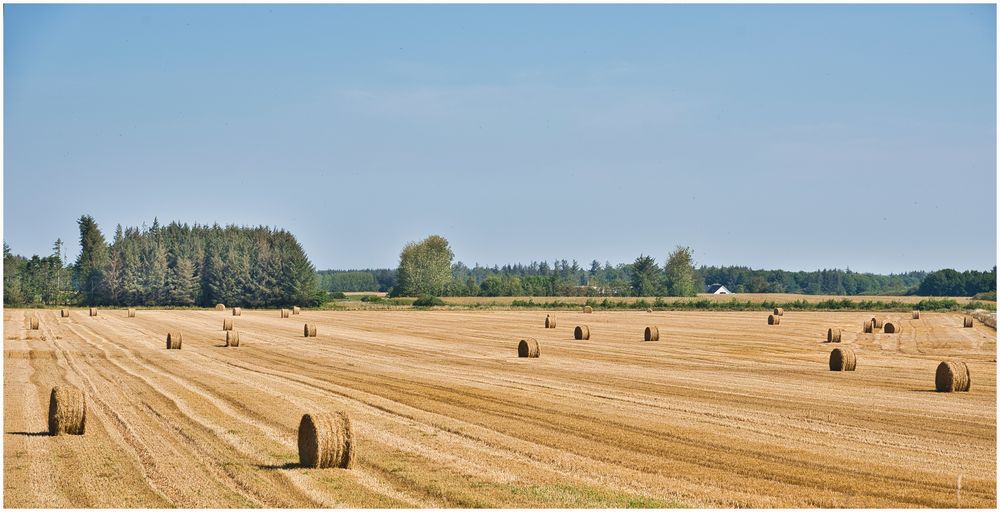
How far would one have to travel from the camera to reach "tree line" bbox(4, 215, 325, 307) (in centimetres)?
11481

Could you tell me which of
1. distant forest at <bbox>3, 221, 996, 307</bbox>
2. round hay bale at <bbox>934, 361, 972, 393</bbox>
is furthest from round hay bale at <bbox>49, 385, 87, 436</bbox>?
distant forest at <bbox>3, 221, 996, 307</bbox>

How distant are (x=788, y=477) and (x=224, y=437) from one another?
918cm

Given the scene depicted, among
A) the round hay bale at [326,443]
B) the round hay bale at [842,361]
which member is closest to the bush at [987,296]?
the round hay bale at [842,361]

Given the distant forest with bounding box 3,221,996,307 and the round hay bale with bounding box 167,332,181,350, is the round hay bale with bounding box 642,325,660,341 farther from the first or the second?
the distant forest with bounding box 3,221,996,307

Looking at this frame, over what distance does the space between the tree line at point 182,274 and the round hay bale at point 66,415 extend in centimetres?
9536

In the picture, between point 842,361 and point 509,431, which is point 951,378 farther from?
point 509,431

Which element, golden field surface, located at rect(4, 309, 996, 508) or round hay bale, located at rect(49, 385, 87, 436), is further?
round hay bale, located at rect(49, 385, 87, 436)

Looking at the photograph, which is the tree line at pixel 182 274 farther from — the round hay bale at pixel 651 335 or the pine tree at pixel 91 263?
the round hay bale at pixel 651 335

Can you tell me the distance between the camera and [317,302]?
→ 113 m

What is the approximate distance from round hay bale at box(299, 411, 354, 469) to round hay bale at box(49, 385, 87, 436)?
5.10 m

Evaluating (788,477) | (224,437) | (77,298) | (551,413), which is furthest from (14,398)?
(77,298)

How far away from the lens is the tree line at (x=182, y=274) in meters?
115

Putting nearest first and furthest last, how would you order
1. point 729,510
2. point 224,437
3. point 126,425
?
point 729,510 → point 224,437 → point 126,425

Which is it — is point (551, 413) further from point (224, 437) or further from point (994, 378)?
point (994, 378)
